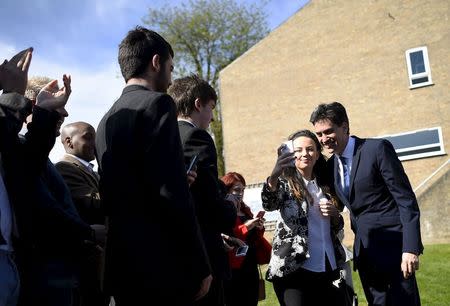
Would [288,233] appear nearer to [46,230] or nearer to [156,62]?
[156,62]

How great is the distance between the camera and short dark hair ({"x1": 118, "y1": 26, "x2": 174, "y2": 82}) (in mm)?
3004

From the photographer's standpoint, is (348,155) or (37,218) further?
(348,155)

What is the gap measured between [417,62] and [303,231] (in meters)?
21.3

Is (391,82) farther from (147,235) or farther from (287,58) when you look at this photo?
(147,235)

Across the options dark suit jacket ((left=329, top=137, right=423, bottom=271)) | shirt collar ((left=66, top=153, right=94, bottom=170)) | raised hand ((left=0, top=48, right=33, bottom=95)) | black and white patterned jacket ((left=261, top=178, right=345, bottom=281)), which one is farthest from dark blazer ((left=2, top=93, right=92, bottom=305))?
dark suit jacket ((left=329, top=137, right=423, bottom=271))

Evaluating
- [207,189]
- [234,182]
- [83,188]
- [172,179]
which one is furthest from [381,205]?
[234,182]

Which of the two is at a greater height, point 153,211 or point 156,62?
point 156,62

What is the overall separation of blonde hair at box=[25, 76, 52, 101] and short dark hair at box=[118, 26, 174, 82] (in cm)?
91

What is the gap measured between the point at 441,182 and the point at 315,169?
A: 14.0 metres

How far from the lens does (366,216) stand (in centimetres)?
431

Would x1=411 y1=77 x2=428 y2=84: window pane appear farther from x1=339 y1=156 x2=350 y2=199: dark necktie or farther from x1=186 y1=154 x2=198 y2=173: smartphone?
x1=186 y1=154 x2=198 y2=173: smartphone

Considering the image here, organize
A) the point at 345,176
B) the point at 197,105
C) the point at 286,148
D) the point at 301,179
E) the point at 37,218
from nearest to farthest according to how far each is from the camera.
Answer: the point at 37,218 < the point at 197,105 < the point at 286,148 < the point at 345,176 < the point at 301,179

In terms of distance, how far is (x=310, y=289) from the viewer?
4484 mm

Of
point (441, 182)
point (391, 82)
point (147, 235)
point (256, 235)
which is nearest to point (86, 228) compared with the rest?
point (147, 235)
